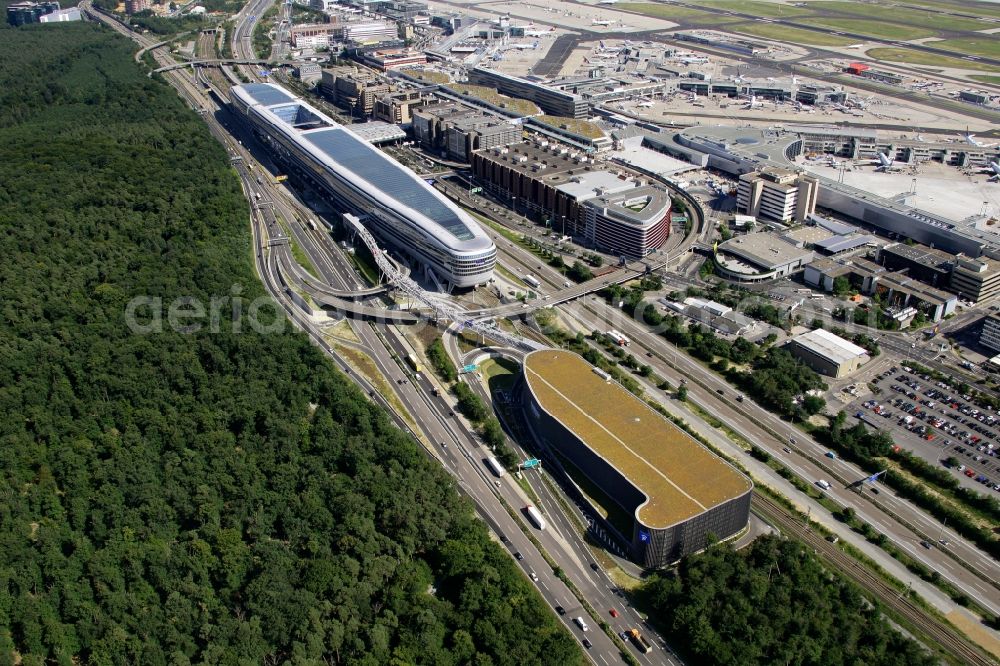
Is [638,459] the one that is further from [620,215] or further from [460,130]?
[460,130]

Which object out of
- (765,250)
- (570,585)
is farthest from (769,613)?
(765,250)

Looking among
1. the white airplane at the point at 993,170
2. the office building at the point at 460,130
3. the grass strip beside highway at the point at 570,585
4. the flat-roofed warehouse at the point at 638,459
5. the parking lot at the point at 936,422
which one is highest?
the office building at the point at 460,130

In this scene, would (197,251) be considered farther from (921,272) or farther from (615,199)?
(921,272)

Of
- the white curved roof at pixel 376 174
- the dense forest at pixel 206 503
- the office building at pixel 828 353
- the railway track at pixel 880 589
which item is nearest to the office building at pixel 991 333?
the office building at pixel 828 353

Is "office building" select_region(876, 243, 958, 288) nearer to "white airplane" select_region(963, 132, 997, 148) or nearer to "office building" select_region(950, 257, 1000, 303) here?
"office building" select_region(950, 257, 1000, 303)

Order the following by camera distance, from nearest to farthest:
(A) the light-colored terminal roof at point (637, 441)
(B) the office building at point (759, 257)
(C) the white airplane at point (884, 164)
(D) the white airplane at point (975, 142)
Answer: (A) the light-colored terminal roof at point (637, 441) → (B) the office building at point (759, 257) → (C) the white airplane at point (884, 164) → (D) the white airplane at point (975, 142)

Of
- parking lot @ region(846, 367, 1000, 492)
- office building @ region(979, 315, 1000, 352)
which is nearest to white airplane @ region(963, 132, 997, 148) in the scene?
office building @ region(979, 315, 1000, 352)

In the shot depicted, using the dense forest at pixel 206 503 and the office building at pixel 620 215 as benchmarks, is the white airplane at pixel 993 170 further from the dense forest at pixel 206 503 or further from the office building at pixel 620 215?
the dense forest at pixel 206 503

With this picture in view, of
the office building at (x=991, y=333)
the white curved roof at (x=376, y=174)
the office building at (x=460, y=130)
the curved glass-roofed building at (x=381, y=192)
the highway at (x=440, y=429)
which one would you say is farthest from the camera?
the office building at (x=460, y=130)
